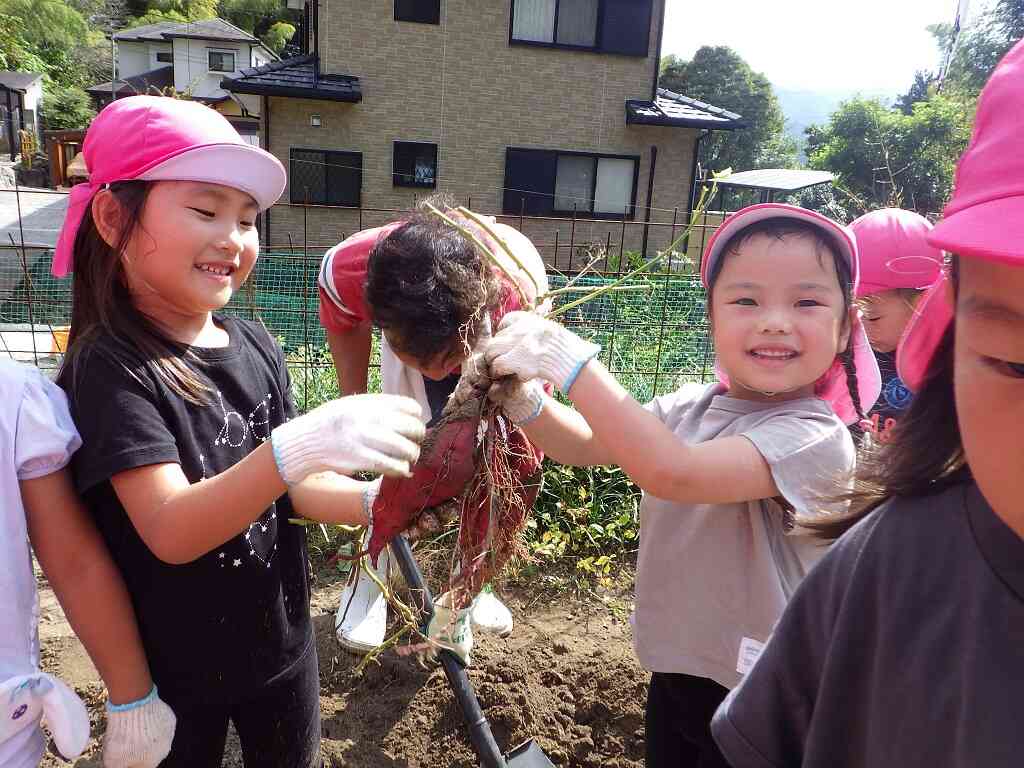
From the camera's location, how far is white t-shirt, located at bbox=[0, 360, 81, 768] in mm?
1142

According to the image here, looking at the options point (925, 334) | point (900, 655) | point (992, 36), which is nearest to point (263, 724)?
point (900, 655)

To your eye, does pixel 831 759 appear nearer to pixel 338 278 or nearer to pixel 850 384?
pixel 850 384

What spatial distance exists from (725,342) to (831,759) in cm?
75

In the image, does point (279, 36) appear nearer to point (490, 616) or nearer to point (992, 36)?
point (992, 36)

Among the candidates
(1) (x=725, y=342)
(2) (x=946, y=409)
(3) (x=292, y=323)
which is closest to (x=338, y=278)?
(1) (x=725, y=342)

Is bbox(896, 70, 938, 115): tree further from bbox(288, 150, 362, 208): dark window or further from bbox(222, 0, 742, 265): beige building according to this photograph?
bbox(288, 150, 362, 208): dark window

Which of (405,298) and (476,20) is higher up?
(476,20)

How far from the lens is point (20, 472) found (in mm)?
1159

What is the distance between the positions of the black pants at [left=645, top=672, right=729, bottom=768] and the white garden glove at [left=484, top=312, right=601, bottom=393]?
0.72m

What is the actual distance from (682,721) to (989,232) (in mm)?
1238

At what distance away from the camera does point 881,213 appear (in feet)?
7.18

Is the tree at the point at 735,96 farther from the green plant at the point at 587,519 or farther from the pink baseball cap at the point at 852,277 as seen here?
the pink baseball cap at the point at 852,277

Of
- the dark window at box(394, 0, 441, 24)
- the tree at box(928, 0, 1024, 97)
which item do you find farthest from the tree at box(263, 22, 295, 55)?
the tree at box(928, 0, 1024, 97)

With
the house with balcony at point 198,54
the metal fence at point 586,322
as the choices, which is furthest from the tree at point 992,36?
the house with balcony at point 198,54
